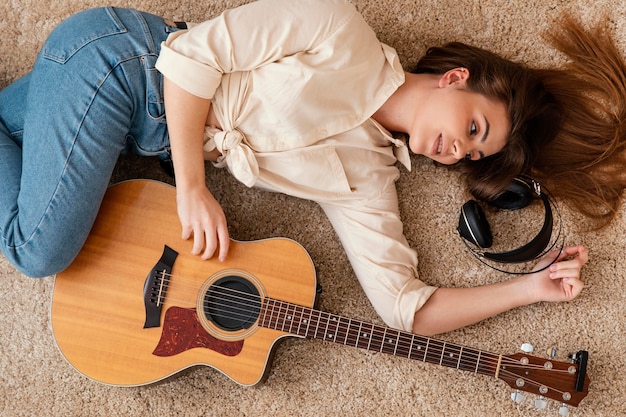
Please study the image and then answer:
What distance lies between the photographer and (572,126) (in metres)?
1.26

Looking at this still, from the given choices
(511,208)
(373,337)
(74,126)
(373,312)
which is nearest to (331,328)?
(373,337)

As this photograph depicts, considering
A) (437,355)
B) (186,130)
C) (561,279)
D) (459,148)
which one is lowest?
(437,355)

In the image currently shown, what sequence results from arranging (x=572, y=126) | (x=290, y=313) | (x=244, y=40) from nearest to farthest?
(x=244, y=40) < (x=290, y=313) < (x=572, y=126)

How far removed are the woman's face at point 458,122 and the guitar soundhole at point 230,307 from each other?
1.62 feet

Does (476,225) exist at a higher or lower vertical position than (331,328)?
higher

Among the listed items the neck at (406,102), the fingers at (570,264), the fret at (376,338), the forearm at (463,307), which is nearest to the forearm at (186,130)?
the neck at (406,102)

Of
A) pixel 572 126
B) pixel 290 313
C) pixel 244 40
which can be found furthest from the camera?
pixel 572 126

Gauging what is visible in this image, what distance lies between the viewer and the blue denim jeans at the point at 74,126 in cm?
107

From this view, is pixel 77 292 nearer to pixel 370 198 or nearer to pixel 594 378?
pixel 370 198

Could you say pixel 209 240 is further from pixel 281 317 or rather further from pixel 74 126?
pixel 74 126

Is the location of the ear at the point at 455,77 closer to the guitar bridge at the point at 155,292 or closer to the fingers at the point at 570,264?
the fingers at the point at 570,264

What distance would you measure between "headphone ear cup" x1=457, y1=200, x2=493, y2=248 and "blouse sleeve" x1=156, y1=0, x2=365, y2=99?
0.50 meters

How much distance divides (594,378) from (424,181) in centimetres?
63

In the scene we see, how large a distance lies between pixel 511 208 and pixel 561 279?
0.66ft
